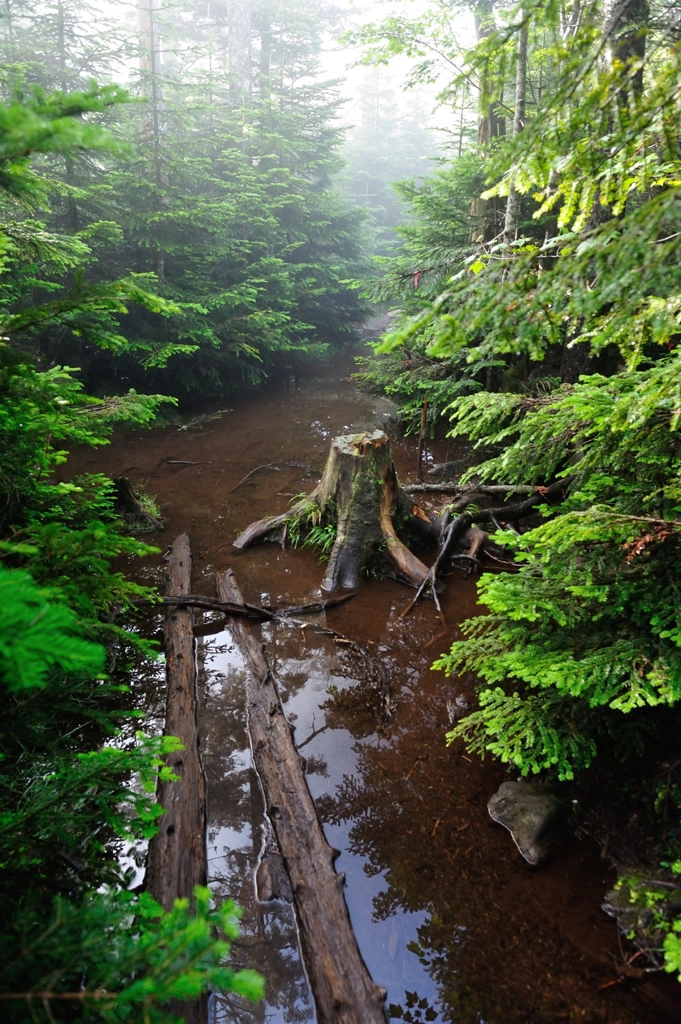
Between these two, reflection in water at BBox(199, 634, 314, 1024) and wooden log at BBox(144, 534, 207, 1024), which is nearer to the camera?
reflection in water at BBox(199, 634, 314, 1024)

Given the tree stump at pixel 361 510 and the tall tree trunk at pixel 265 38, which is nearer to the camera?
the tree stump at pixel 361 510

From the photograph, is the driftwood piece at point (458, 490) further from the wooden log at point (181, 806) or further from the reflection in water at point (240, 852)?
Answer: the wooden log at point (181, 806)

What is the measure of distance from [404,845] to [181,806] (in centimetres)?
164

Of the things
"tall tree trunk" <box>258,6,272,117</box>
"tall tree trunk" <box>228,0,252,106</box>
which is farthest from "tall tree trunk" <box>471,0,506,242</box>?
"tall tree trunk" <box>258,6,272,117</box>

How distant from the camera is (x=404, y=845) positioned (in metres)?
3.65

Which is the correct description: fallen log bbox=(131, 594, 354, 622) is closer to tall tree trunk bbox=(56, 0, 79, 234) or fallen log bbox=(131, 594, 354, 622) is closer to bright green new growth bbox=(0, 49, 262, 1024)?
bright green new growth bbox=(0, 49, 262, 1024)

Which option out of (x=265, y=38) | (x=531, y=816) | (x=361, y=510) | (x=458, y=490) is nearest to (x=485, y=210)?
(x=458, y=490)

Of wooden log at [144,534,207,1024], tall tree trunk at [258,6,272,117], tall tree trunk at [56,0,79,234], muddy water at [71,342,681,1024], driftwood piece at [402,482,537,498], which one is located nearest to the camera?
muddy water at [71,342,681,1024]

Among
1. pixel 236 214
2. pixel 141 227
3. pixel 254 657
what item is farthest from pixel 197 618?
pixel 236 214

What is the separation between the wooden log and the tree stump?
2278 mm

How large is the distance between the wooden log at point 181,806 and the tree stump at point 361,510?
7.47ft

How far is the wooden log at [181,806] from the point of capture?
10.7 feet

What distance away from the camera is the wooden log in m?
3.25

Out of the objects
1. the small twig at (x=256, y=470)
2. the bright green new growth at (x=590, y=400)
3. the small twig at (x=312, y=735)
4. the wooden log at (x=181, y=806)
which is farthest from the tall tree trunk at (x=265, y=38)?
the small twig at (x=312, y=735)
